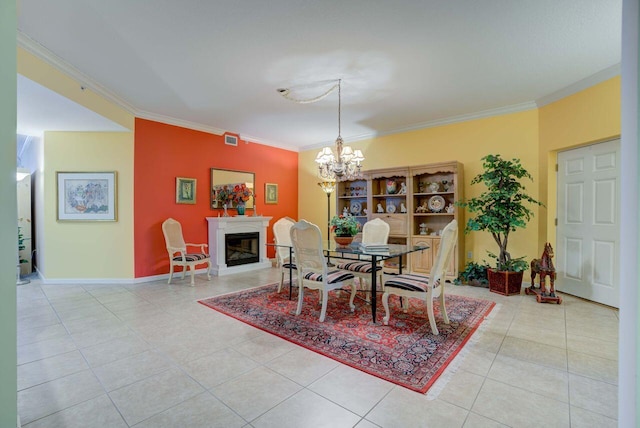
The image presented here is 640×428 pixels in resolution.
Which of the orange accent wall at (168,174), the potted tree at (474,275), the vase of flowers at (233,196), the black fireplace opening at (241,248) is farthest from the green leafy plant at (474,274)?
the orange accent wall at (168,174)

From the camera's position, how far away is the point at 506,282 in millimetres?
4031

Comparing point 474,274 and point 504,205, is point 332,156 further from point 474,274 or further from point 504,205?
point 474,274

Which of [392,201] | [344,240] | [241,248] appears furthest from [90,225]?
[392,201]

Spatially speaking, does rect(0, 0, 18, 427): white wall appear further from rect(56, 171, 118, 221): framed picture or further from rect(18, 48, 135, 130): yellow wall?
rect(56, 171, 118, 221): framed picture

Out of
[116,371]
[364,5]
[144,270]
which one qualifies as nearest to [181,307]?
[116,371]

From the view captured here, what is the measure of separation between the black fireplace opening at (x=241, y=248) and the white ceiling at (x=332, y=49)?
2.48 meters

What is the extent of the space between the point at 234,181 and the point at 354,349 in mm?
4549

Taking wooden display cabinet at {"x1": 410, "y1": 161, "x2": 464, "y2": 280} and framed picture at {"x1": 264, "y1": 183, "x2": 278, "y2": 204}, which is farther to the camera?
framed picture at {"x1": 264, "y1": 183, "x2": 278, "y2": 204}

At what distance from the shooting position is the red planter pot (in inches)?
159

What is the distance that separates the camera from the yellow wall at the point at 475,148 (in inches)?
173

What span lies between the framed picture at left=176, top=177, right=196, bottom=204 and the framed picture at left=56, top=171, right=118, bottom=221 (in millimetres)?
932

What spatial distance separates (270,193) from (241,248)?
5.10 ft

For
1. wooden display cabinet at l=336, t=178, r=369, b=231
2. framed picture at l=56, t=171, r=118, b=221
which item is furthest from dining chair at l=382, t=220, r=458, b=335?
framed picture at l=56, t=171, r=118, b=221

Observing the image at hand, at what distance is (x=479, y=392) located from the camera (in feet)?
6.15
